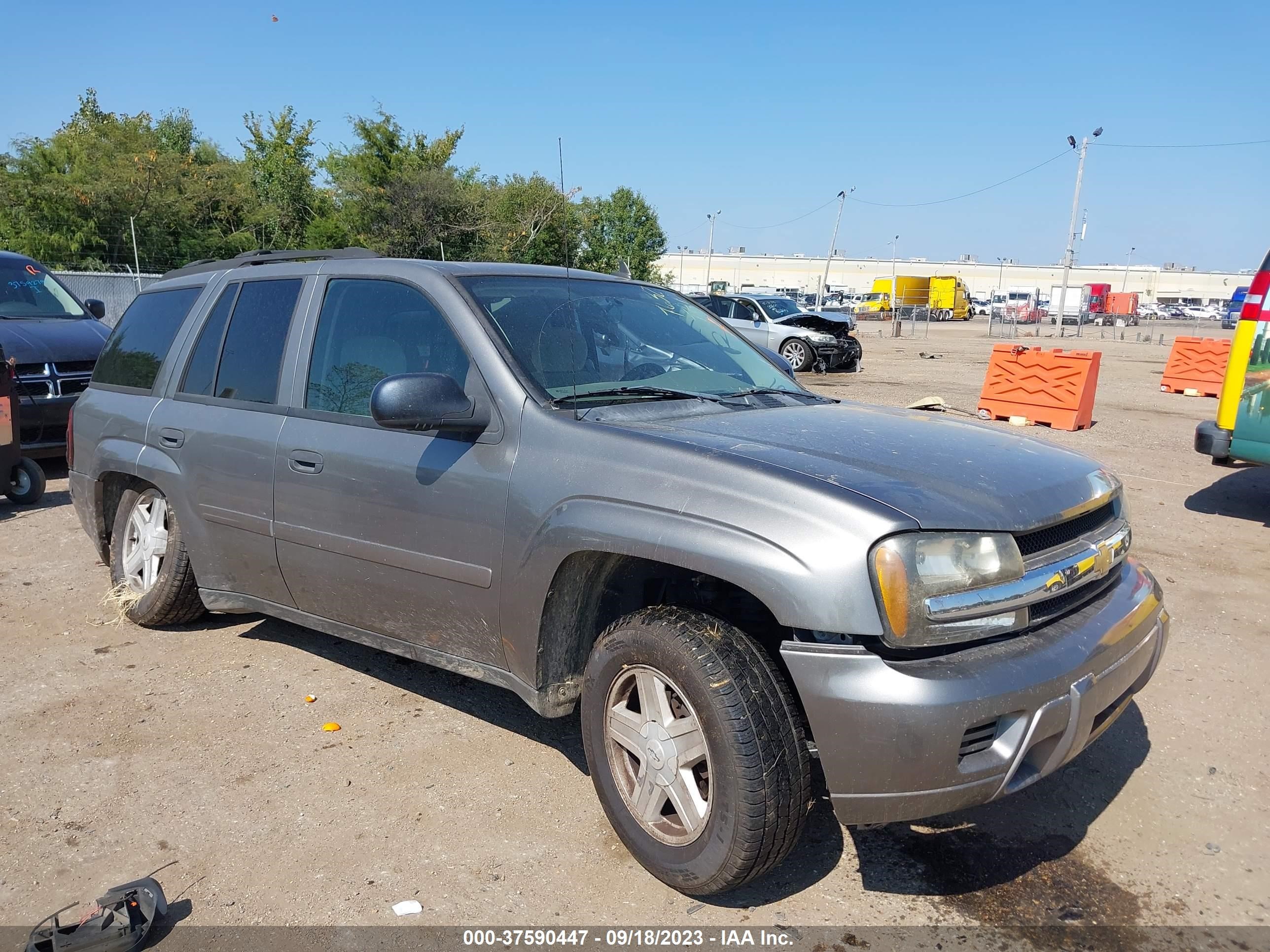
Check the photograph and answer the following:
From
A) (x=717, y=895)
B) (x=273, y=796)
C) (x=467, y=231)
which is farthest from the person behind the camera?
(x=467, y=231)

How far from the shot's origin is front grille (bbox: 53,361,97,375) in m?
8.70

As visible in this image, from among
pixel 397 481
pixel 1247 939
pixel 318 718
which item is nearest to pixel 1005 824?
pixel 1247 939

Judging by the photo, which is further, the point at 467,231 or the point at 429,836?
the point at 467,231

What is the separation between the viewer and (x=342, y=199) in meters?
36.5

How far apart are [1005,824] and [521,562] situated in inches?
71.0

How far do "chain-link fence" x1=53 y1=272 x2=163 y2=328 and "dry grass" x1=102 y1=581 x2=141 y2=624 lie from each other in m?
16.4

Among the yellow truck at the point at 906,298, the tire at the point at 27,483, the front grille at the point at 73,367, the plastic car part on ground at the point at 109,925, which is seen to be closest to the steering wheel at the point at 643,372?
the plastic car part on ground at the point at 109,925

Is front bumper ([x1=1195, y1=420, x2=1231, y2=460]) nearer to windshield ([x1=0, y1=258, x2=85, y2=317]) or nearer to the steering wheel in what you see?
the steering wheel

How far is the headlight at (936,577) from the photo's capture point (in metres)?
2.37

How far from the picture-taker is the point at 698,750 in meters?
2.65

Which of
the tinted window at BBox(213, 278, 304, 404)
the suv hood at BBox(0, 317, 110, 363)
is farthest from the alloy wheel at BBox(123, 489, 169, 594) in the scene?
the suv hood at BBox(0, 317, 110, 363)

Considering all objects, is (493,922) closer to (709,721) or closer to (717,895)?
(717,895)

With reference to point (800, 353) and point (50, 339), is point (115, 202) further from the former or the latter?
point (50, 339)

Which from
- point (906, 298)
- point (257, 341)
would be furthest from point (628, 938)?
point (906, 298)
